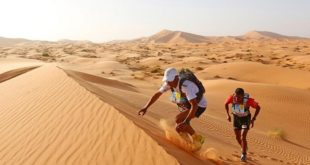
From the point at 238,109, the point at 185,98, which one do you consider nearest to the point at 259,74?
the point at 238,109

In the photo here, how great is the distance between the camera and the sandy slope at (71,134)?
5395mm

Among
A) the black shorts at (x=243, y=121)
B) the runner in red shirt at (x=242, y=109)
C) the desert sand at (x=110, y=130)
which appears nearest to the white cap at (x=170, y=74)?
the desert sand at (x=110, y=130)

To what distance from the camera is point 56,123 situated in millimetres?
7051

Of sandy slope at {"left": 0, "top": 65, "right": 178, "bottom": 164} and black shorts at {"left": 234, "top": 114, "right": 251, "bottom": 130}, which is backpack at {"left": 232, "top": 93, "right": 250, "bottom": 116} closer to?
black shorts at {"left": 234, "top": 114, "right": 251, "bottom": 130}

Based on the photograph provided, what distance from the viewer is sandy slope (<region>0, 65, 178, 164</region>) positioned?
5395mm

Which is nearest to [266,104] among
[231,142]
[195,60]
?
[231,142]

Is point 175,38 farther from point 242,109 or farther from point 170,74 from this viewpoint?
point 170,74

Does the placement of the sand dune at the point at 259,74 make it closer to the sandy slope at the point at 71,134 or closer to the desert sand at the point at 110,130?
the desert sand at the point at 110,130

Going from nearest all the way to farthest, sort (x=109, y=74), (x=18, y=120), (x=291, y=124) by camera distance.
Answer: (x=18, y=120) → (x=291, y=124) → (x=109, y=74)

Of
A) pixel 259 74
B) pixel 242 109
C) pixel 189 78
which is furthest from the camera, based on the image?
pixel 259 74

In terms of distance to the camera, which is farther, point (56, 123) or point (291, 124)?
point (291, 124)

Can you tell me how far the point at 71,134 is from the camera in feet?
20.8

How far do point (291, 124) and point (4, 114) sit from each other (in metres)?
9.58

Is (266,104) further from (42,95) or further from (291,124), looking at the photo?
(42,95)
